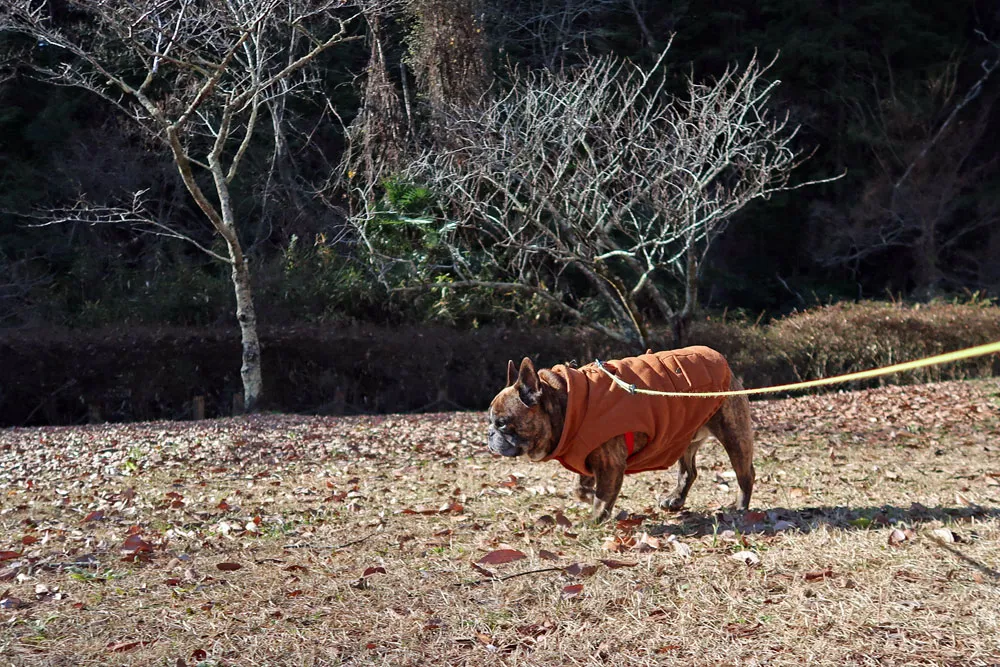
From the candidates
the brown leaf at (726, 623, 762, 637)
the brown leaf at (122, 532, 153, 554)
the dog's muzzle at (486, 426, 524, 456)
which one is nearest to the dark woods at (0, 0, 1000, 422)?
the brown leaf at (122, 532, 153, 554)

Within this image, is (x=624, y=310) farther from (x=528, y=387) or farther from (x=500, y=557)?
(x=500, y=557)

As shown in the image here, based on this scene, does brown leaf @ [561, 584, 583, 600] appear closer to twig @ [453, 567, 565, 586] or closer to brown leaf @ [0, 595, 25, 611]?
twig @ [453, 567, 565, 586]

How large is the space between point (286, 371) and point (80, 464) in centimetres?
571

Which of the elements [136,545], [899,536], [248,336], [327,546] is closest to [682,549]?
[899,536]

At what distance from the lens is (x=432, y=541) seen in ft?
20.1

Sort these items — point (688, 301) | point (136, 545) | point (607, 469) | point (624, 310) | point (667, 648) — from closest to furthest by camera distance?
point (667, 648), point (607, 469), point (136, 545), point (688, 301), point (624, 310)

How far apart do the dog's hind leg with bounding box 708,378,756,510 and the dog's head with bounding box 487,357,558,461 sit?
1.12 metres

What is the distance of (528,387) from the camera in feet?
20.0

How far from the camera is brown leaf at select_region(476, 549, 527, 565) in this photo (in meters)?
5.43

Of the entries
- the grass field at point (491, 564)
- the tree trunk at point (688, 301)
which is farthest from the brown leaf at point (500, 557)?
the tree trunk at point (688, 301)

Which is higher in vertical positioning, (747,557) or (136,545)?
(747,557)

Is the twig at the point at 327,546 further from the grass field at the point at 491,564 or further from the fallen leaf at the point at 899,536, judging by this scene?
the fallen leaf at the point at 899,536

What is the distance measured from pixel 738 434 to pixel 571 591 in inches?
82.0

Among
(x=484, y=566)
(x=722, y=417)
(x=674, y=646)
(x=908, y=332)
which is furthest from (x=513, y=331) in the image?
(x=674, y=646)
